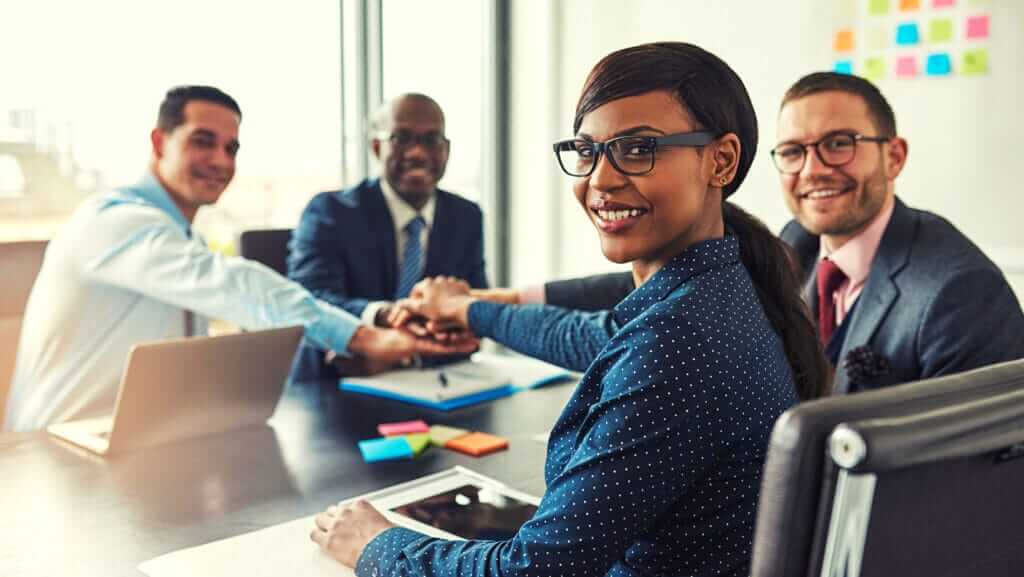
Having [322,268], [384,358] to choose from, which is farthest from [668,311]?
[322,268]

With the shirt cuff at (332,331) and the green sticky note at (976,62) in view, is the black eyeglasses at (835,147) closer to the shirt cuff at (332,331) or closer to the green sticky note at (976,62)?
the shirt cuff at (332,331)

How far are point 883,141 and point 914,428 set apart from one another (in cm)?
171

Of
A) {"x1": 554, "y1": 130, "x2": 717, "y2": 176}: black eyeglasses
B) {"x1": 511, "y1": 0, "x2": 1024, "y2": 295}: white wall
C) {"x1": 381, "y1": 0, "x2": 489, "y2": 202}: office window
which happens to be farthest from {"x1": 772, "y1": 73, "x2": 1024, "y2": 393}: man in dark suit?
{"x1": 381, "y1": 0, "x2": 489, "y2": 202}: office window

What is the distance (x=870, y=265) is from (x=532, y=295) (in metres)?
0.82

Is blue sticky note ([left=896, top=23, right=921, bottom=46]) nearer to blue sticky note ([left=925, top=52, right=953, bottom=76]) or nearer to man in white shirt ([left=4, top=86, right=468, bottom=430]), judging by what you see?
blue sticky note ([left=925, top=52, right=953, bottom=76])

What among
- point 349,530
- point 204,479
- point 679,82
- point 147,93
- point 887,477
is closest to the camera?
point 887,477

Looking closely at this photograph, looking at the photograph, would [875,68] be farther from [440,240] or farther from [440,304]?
[440,304]

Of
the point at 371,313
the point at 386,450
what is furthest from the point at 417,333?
the point at 386,450

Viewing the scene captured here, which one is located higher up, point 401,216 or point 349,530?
point 401,216

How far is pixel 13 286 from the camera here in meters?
2.43

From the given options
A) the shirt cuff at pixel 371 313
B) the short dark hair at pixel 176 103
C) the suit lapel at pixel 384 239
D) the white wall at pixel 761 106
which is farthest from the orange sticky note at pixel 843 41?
the short dark hair at pixel 176 103

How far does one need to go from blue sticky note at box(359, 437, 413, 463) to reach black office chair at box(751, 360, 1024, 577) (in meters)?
1.08

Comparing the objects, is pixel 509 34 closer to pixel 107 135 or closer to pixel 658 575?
pixel 107 135

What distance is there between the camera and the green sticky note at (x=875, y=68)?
3.71 metres
